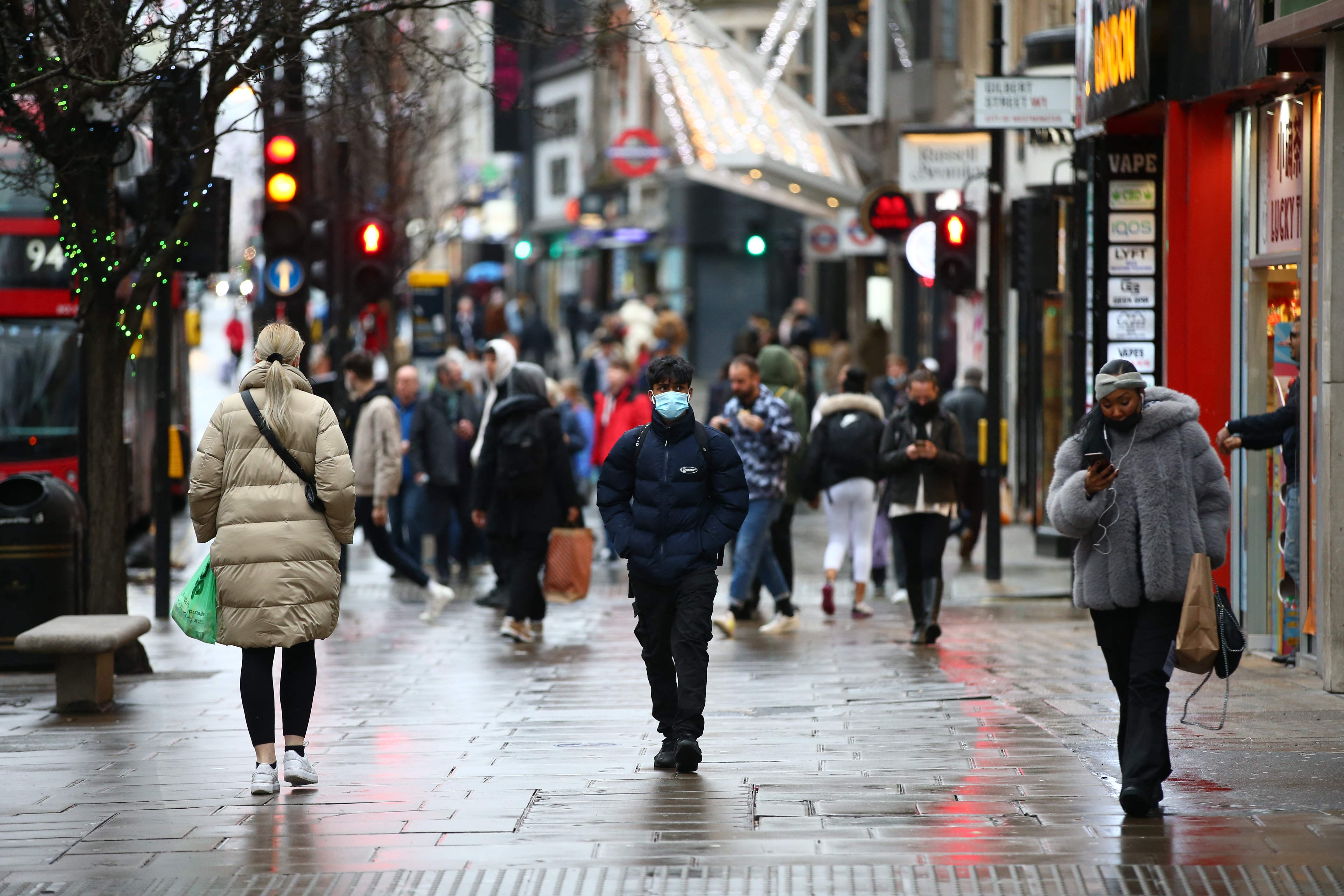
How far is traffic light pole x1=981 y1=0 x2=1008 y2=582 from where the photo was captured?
1623 cm

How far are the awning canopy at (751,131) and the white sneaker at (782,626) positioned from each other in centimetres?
1506

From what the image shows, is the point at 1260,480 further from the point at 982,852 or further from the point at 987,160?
the point at 987,160

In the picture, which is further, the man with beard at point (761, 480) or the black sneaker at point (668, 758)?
the man with beard at point (761, 480)

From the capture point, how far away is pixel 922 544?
42.4 ft

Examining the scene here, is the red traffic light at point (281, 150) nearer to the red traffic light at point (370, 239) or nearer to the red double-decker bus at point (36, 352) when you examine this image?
the red traffic light at point (370, 239)

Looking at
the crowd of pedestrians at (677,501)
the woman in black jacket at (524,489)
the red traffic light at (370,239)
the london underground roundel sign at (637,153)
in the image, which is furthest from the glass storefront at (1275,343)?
the london underground roundel sign at (637,153)

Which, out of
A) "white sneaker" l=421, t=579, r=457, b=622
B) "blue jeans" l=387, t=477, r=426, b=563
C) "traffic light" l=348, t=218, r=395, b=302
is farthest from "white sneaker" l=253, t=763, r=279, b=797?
"traffic light" l=348, t=218, r=395, b=302

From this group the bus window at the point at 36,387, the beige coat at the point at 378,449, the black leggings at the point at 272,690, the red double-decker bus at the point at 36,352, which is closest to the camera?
the black leggings at the point at 272,690

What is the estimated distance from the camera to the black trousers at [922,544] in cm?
1270

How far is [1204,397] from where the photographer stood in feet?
40.7

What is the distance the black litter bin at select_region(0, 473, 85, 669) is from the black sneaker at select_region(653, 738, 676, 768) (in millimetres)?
4828

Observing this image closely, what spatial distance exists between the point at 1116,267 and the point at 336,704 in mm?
6451

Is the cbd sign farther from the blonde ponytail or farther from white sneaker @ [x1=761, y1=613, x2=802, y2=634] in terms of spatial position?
the blonde ponytail

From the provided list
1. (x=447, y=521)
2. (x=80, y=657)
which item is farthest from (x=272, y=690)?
(x=447, y=521)
